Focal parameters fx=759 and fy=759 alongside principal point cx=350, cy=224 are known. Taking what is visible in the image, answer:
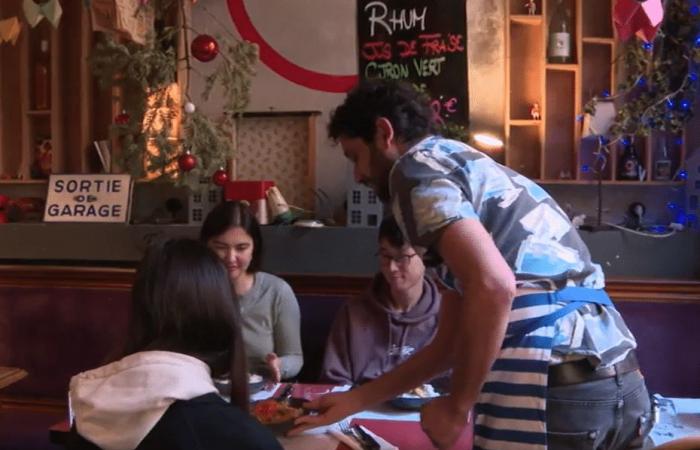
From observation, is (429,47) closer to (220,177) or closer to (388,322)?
(220,177)

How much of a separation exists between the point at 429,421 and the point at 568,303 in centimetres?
34

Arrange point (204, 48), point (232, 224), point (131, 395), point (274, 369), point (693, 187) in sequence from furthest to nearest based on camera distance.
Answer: point (693, 187)
point (204, 48)
point (232, 224)
point (274, 369)
point (131, 395)

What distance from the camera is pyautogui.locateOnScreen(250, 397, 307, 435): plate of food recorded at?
1.93 metres

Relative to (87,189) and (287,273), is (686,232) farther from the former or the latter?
(87,189)

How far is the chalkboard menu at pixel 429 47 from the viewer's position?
403 centimetres

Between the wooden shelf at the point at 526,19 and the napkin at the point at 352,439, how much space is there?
2701mm

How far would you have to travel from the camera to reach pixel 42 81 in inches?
180

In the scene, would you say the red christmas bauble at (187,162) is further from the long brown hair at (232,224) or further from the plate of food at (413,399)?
the plate of food at (413,399)

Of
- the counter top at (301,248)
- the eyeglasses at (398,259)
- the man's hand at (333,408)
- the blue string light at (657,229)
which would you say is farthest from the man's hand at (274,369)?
the blue string light at (657,229)

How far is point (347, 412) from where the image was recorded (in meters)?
1.75

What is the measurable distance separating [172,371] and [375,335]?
1.55 m

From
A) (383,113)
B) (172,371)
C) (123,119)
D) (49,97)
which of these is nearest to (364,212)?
(123,119)

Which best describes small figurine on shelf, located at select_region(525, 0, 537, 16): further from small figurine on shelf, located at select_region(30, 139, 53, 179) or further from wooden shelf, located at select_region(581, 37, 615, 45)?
small figurine on shelf, located at select_region(30, 139, 53, 179)

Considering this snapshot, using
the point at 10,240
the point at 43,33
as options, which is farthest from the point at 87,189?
the point at 43,33
